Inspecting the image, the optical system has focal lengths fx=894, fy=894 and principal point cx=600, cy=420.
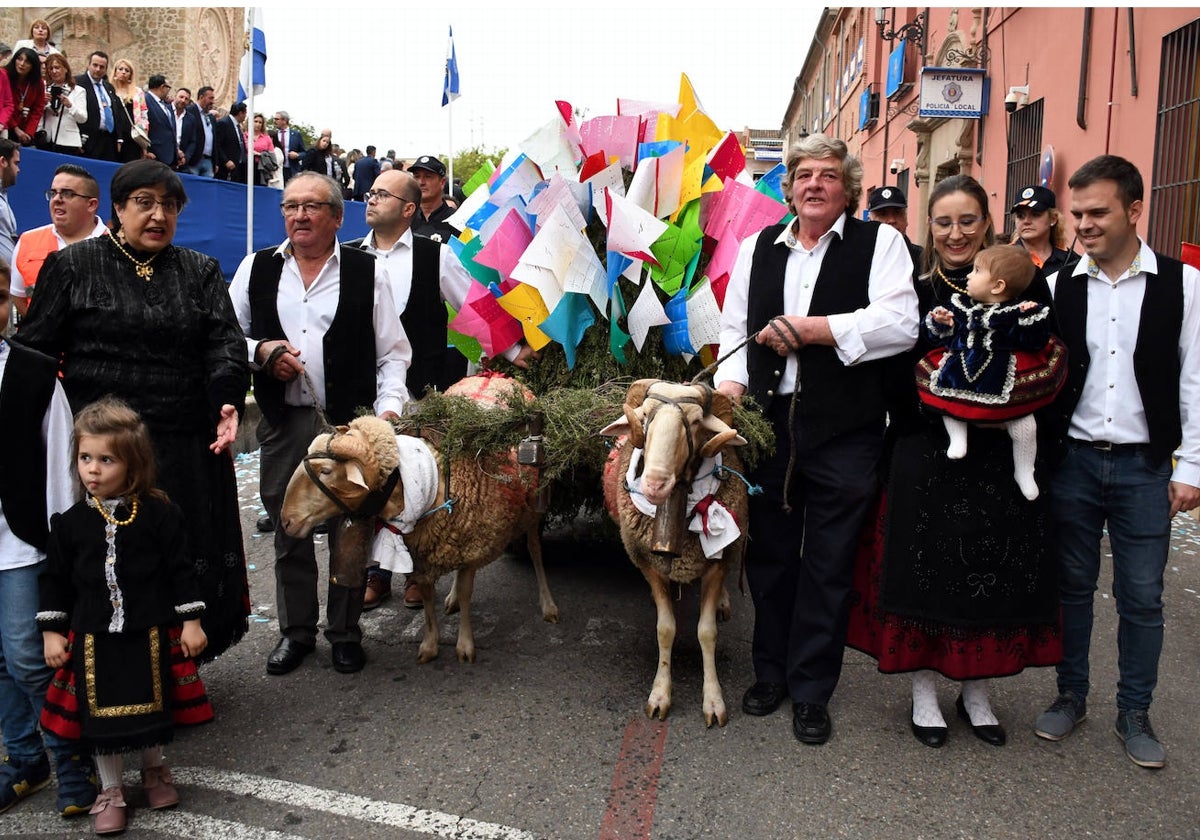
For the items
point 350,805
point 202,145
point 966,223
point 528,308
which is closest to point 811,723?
point 350,805

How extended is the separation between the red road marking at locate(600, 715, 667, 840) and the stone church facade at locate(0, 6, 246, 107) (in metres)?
32.9

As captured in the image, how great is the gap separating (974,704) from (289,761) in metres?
2.63

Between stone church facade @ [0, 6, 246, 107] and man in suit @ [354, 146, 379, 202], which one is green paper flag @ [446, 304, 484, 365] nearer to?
man in suit @ [354, 146, 379, 202]

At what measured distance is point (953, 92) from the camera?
1371 cm

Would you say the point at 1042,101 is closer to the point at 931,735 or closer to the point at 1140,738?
the point at 1140,738

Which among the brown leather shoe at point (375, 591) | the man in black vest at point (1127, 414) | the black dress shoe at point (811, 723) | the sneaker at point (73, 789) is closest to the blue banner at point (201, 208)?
the brown leather shoe at point (375, 591)

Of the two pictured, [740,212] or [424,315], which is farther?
[424,315]

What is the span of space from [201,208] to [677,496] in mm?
9442

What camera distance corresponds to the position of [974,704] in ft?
11.6

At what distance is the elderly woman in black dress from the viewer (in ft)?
10.4

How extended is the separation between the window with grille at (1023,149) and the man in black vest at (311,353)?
9437 mm

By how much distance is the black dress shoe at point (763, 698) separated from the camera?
363 centimetres

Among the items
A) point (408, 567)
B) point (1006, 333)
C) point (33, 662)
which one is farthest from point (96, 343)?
point (1006, 333)

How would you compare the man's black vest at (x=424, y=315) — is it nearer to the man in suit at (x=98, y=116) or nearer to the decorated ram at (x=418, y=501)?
the decorated ram at (x=418, y=501)
